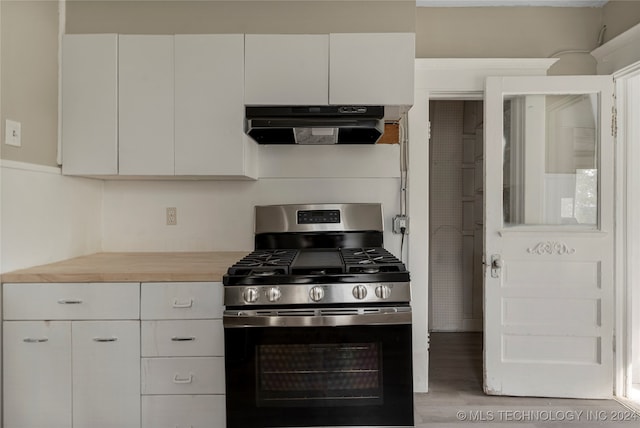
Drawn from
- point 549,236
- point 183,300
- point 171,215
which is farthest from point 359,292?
point 549,236

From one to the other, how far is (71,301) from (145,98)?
42.7 inches

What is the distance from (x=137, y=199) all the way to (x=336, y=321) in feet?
5.11

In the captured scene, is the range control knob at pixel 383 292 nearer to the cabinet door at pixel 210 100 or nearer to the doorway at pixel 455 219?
the cabinet door at pixel 210 100

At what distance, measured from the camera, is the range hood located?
221cm

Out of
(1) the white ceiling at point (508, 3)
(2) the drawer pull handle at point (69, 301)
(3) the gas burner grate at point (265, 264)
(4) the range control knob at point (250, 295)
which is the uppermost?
(1) the white ceiling at point (508, 3)

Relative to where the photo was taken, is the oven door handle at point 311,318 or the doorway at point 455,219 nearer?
the oven door handle at point 311,318

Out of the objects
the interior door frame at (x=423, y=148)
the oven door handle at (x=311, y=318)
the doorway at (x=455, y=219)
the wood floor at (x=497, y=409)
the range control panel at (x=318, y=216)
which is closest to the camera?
the oven door handle at (x=311, y=318)

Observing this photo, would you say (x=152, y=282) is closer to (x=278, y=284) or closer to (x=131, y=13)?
(x=278, y=284)

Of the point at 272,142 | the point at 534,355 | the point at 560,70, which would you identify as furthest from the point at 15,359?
the point at 560,70

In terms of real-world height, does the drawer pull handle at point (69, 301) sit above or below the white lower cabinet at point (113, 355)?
above

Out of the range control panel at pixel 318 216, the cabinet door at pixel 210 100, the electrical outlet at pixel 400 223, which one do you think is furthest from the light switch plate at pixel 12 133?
the electrical outlet at pixel 400 223

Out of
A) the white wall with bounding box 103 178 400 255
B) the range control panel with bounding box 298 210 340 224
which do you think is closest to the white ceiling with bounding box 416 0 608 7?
the white wall with bounding box 103 178 400 255

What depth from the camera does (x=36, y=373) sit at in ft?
6.12

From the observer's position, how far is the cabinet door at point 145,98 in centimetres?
228
